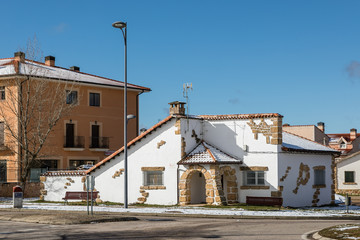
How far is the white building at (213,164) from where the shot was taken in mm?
30844

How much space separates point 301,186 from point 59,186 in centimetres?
1496

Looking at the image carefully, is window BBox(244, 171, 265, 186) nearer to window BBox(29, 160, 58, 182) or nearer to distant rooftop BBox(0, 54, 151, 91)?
window BBox(29, 160, 58, 182)

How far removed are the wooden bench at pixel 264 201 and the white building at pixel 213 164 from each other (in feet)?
3.57

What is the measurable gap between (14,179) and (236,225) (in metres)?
27.5

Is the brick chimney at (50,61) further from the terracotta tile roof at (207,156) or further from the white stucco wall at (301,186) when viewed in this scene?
the white stucco wall at (301,186)

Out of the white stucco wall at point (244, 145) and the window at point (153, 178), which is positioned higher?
the white stucco wall at point (244, 145)

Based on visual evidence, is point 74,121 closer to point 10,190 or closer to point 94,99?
point 94,99

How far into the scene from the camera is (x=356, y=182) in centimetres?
5412

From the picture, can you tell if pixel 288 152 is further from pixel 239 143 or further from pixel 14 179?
pixel 14 179

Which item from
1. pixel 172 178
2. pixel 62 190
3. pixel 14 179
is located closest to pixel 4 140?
pixel 14 179

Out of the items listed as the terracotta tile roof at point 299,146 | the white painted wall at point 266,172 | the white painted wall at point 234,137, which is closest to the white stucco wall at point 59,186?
the white painted wall at point 234,137

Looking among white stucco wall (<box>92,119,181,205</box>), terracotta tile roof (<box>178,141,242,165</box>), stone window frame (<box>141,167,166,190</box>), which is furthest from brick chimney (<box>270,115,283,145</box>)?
stone window frame (<box>141,167,166,190</box>)

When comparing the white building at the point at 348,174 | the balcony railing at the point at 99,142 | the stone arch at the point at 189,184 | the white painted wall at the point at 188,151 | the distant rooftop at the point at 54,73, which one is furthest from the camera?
the white building at the point at 348,174

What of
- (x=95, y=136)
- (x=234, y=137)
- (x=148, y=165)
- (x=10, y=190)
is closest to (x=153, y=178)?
(x=148, y=165)
